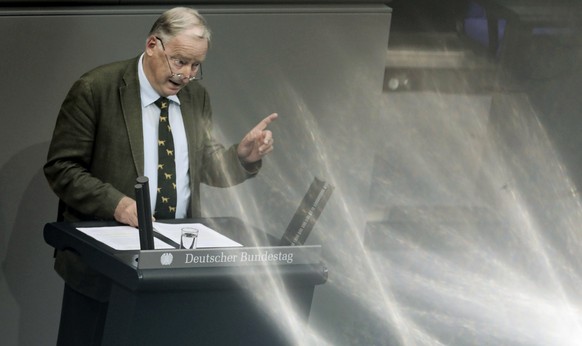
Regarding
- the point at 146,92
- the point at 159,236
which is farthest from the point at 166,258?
the point at 146,92

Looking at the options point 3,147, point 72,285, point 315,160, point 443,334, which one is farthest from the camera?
point 443,334

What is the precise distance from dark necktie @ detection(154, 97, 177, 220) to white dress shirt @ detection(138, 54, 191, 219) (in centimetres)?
1

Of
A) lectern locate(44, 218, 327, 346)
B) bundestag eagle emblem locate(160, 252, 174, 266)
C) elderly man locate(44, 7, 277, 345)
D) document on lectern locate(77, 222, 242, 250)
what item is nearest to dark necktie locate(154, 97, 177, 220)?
elderly man locate(44, 7, 277, 345)

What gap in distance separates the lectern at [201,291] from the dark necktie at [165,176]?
1.39 ft

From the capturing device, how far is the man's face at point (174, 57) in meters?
3.76

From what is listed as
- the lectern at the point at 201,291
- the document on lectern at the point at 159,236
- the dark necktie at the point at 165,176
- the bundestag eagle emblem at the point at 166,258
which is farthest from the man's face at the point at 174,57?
the bundestag eagle emblem at the point at 166,258

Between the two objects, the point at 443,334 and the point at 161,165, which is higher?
the point at 161,165

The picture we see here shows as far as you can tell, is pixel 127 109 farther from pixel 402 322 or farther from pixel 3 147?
pixel 402 322

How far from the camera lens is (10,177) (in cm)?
468

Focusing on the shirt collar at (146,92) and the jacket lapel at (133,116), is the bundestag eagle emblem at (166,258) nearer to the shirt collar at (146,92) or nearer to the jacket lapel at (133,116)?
the jacket lapel at (133,116)

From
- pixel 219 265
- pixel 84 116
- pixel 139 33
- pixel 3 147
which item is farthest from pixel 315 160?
pixel 219 265

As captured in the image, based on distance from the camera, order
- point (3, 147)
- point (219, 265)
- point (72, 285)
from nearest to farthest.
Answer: point (219, 265) → point (72, 285) → point (3, 147)

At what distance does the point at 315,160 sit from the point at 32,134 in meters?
1.20

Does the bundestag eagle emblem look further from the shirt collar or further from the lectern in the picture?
the shirt collar
